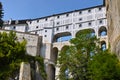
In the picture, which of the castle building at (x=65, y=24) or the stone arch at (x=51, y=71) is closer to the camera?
the stone arch at (x=51, y=71)

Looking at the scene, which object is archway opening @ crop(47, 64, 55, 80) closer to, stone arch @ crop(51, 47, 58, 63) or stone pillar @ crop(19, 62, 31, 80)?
stone arch @ crop(51, 47, 58, 63)

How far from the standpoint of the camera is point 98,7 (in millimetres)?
69688

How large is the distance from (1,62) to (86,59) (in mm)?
8781

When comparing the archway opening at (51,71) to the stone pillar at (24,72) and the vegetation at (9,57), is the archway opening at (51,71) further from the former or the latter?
the stone pillar at (24,72)

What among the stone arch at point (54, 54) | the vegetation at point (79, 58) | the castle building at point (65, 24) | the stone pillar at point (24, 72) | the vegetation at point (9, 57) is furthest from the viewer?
the castle building at point (65, 24)

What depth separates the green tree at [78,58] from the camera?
3434 centimetres

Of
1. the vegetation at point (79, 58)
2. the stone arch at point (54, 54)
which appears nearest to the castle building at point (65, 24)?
the stone arch at point (54, 54)

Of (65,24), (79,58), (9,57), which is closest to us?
(9,57)

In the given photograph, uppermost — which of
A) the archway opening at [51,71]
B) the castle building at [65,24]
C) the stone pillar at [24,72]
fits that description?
the castle building at [65,24]

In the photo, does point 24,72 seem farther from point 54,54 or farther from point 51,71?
point 54,54

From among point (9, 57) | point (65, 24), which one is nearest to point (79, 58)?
point (9, 57)

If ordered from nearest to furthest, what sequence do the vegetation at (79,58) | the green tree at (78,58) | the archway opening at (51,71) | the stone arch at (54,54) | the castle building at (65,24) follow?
the vegetation at (79,58), the green tree at (78,58), the archway opening at (51,71), the stone arch at (54,54), the castle building at (65,24)

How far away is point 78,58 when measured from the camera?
35.1 meters

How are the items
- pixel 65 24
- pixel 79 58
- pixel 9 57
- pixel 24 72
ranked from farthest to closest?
1. pixel 65 24
2. pixel 79 58
3. pixel 9 57
4. pixel 24 72
